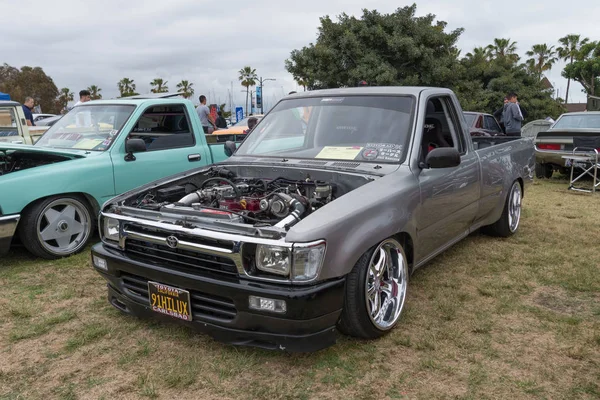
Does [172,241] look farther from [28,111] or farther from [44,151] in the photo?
[28,111]

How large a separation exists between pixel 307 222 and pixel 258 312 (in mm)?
554

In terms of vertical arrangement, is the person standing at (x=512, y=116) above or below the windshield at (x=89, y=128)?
below

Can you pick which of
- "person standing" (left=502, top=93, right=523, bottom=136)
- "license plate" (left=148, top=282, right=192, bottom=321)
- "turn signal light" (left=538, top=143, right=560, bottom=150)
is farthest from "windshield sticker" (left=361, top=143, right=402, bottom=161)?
"person standing" (left=502, top=93, right=523, bottom=136)

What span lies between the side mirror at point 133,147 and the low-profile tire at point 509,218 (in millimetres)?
3945

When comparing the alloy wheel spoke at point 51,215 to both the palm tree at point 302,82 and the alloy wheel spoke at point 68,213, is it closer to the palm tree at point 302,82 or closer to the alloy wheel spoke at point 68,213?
the alloy wheel spoke at point 68,213

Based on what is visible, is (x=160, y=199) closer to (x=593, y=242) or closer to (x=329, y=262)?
(x=329, y=262)

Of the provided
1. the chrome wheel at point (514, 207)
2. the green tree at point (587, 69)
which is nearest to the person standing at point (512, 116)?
the chrome wheel at point (514, 207)

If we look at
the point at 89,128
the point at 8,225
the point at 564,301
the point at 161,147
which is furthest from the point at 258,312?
the point at 89,128

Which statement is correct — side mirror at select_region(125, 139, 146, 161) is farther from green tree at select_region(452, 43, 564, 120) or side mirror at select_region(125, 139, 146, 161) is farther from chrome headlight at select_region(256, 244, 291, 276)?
green tree at select_region(452, 43, 564, 120)

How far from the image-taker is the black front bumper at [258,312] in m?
2.64

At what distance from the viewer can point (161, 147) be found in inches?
232

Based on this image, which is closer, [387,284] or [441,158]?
[387,284]

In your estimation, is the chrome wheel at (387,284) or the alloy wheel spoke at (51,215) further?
the alloy wheel spoke at (51,215)

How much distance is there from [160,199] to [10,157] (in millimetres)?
2900
